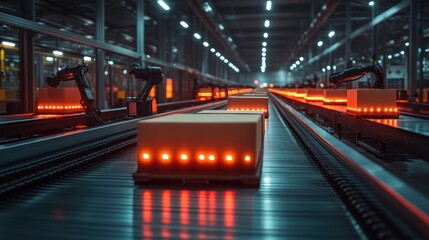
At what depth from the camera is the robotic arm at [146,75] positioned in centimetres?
1110

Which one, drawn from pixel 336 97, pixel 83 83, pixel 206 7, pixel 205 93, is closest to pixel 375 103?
pixel 83 83

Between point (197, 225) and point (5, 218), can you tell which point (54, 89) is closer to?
point (5, 218)

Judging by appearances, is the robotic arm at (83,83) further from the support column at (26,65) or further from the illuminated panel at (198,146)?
the illuminated panel at (198,146)

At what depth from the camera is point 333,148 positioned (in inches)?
237

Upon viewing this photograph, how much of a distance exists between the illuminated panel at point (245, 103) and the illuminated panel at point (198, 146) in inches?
312

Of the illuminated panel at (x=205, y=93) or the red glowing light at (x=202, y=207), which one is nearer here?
the red glowing light at (x=202, y=207)

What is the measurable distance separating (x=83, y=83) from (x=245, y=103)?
5249mm

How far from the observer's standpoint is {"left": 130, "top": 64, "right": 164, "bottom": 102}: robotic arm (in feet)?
36.4

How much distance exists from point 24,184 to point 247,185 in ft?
7.32

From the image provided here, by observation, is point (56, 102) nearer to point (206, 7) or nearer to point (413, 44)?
point (413, 44)

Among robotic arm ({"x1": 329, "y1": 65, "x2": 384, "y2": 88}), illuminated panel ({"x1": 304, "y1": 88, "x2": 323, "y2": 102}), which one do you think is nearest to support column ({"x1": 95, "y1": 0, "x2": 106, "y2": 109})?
robotic arm ({"x1": 329, "y1": 65, "x2": 384, "y2": 88})

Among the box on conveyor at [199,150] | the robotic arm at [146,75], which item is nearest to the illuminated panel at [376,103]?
the robotic arm at [146,75]

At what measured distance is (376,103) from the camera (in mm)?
10156

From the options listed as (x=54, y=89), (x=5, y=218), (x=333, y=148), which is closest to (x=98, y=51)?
(x=54, y=89)
